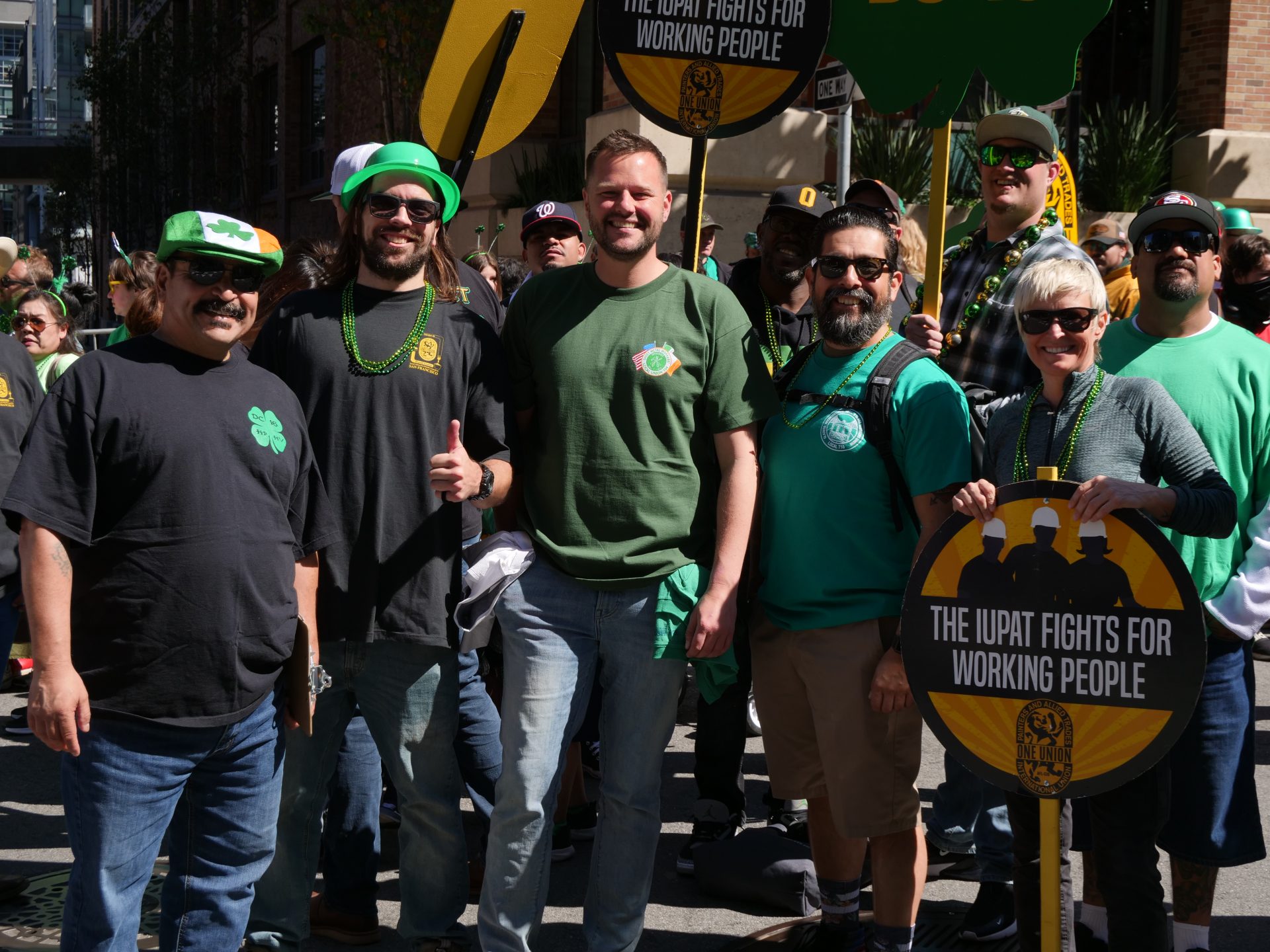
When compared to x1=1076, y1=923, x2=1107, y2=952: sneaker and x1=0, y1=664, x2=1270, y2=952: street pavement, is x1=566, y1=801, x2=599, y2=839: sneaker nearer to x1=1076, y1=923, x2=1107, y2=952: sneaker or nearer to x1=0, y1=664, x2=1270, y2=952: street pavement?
x1=0, y1=664, x2=1270, y2=952: street pavement

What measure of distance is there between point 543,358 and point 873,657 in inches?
45.9

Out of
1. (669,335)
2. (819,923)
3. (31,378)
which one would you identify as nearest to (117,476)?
(669,335)

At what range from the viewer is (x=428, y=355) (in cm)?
351

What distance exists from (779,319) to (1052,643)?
2.06 metres

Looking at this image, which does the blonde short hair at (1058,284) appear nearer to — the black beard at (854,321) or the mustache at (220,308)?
the black beard at (854,321)

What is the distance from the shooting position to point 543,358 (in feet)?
11.6

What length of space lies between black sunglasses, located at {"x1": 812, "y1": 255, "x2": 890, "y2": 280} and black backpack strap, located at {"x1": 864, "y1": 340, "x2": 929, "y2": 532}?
8.2 inches

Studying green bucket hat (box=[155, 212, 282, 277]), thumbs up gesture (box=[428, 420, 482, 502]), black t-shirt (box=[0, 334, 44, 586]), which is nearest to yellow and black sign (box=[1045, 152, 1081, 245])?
thumbs up gesture (box=[428, 420, 482, 502])

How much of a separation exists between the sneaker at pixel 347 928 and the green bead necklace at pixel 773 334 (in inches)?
85.5

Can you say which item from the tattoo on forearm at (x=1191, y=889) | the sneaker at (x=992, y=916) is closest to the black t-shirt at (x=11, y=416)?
the sneaker at (x=992, y=916)

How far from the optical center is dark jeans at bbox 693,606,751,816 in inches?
190

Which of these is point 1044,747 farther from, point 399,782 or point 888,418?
point 399,782

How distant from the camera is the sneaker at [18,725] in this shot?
6329 millimetres

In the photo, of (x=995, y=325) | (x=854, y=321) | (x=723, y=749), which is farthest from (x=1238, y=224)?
(x=854, y=321)
